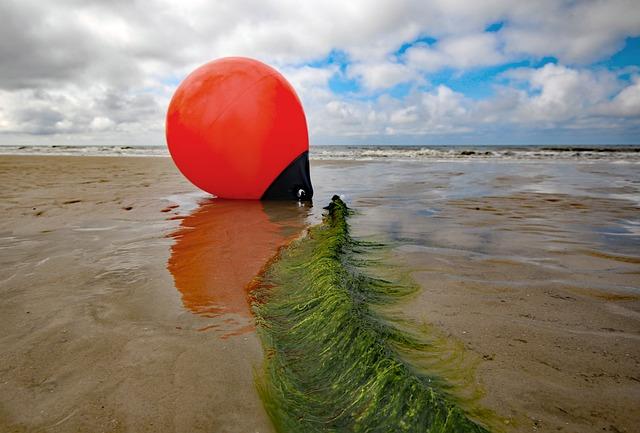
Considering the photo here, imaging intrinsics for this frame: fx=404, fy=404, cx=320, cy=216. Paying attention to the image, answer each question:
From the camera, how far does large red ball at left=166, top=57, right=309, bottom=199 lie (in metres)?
6.08

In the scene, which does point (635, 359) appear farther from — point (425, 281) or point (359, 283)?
point (359, 283)

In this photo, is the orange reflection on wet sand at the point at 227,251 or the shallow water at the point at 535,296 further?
the orange reflection on wet sand at the point at 227,251

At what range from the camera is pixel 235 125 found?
605cm

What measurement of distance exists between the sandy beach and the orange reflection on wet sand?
0.08ft

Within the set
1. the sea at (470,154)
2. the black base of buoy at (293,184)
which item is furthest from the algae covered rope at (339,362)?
the sea at (470,154)

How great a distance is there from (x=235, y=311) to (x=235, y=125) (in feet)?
12.9

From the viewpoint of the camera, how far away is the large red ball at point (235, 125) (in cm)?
608

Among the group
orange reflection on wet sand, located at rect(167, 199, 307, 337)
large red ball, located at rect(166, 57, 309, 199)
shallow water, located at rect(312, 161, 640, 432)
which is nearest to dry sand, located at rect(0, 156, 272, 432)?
orange reflection on wet sand, located at rect(167, 199, 307, 337)

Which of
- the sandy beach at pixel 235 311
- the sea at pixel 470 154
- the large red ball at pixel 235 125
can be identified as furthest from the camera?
the sea at pixel 470 154

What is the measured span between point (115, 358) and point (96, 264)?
1936mm

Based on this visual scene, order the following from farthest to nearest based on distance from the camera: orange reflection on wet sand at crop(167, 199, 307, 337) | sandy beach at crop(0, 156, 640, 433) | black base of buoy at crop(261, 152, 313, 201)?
black base of buoy at crop(261, 152, 313, 201) < orange reflection on wet sand at crop(167, 199, 307, 337) < sandy beach at crop(0, 156, 640, 433)

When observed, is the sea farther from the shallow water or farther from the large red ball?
the large red ball

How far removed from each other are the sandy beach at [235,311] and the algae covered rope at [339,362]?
0.15 m

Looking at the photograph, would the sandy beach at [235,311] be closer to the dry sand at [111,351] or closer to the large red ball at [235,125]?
the dry sand at [111,351]
